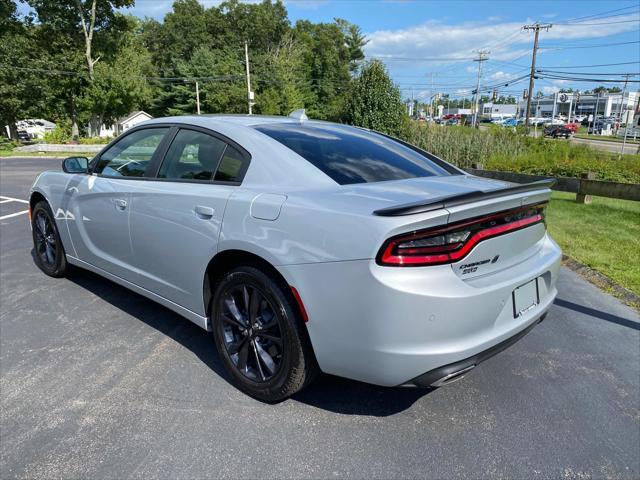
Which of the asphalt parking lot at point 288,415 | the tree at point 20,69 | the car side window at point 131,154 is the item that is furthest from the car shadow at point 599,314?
the tree at point 20,69

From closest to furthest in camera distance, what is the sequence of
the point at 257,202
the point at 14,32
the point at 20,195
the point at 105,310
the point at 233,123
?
the point at 257,202
the point at 233,123
the point at 105,310
the point at 20,195
the point at 14,32

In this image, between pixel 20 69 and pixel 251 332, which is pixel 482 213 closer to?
pixel 251 332

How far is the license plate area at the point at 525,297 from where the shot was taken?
2.39 metres

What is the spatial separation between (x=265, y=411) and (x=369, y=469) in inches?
27.6

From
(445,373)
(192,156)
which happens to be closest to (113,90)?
(192,156)

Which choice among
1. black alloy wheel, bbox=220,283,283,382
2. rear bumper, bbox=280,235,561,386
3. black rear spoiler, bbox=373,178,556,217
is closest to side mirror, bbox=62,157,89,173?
black alloy wheel, bbox=220,283,283,382

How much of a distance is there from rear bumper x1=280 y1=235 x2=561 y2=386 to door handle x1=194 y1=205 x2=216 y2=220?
2.22ft

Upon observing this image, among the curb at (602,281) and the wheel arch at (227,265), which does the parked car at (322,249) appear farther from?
the curb at (602,281)

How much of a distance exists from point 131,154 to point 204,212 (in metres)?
1.34

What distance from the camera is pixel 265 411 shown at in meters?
2.62

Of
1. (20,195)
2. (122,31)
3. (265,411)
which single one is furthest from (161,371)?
(122,31)

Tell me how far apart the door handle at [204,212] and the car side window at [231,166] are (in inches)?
8.1

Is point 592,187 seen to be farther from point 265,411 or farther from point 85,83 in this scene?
point 85,83

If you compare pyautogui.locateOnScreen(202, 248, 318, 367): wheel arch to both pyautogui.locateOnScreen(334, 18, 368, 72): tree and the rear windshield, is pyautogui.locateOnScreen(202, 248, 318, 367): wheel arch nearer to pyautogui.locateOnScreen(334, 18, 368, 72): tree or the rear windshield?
the rear windshield
